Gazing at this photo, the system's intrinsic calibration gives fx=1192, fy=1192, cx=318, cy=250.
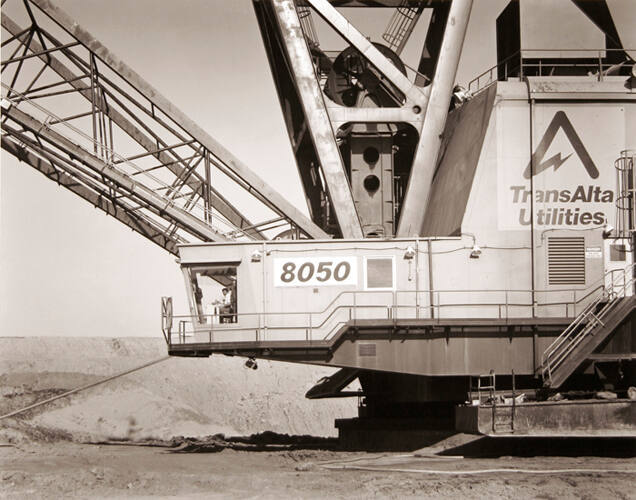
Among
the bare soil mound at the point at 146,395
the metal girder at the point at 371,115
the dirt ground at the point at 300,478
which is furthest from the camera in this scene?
the bare soil mound at the point at 146,395

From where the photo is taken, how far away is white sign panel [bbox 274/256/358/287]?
27.4 m

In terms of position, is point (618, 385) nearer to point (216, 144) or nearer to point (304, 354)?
point (304, 354)

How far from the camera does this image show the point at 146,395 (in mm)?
49375

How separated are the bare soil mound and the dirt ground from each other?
9860 millimetres

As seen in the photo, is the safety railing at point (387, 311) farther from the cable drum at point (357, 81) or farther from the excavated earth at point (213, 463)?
the cable drum at point (357, 81)

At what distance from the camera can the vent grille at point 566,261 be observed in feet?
89.6

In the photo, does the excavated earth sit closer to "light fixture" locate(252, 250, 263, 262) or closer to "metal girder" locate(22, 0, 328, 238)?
"light fixture" locate(252, 250, 263, 262)

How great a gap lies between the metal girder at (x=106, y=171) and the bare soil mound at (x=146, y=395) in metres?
9.33

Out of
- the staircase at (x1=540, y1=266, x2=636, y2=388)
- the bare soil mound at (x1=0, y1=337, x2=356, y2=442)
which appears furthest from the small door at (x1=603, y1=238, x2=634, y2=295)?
the bare soil mound at (x1=0, y1=337, x2=356, y2=442)

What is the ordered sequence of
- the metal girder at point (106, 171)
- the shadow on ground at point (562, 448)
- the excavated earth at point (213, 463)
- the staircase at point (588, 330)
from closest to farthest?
the excavated earth at point (213, 463) → the staircase at point (588, 330) → the shadow on ground at point (562, 448) → the metal girder at point (106, 171)

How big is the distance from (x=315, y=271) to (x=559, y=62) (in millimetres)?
7990

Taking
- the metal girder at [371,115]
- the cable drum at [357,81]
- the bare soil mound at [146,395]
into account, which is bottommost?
the bare soil mound at [146,395]

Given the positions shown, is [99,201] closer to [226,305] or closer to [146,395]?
[226,305]

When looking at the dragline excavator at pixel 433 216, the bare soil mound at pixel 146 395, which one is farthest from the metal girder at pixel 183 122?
the bare soil mound at pixel 146 395
